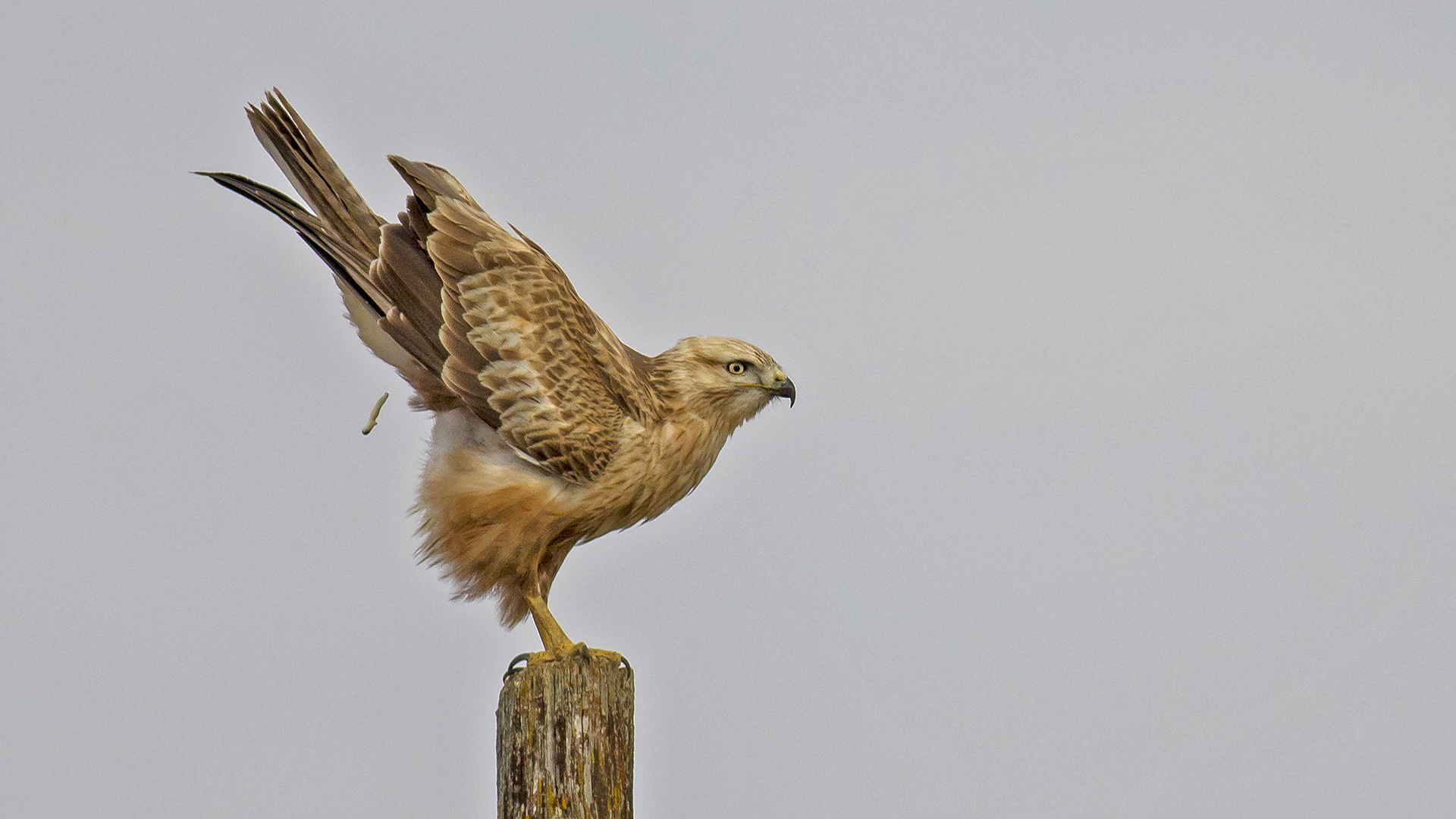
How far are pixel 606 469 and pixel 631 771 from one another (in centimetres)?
160

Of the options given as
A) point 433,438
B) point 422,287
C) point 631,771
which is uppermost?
point 422,287

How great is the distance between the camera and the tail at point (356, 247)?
23.5 feet

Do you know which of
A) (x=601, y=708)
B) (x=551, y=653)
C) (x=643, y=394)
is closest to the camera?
(x=601, y=708)

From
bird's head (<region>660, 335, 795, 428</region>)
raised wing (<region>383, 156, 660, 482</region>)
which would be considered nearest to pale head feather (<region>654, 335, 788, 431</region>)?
bird's head (<region>660, 335, 795, 428</region>)

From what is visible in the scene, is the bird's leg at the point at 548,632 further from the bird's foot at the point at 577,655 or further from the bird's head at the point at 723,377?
the bird's head at the point at 723,377

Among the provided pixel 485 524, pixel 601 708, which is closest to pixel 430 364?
pixel 485 524

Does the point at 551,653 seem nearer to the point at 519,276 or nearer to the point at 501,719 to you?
the point at 501,719

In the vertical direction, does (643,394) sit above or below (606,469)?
above

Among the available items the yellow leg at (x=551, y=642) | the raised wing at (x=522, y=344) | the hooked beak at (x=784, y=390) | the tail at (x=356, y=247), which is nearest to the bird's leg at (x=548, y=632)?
the yellow leg at (x=551, y=642)

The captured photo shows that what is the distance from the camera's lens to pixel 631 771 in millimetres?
6125

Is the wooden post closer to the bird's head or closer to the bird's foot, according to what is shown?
the bird's foot

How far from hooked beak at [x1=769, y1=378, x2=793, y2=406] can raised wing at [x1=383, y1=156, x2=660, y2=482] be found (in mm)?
654

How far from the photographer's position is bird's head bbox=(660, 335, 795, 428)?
7.57 meters

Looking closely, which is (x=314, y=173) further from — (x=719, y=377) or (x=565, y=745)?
(x=565, y=745)
